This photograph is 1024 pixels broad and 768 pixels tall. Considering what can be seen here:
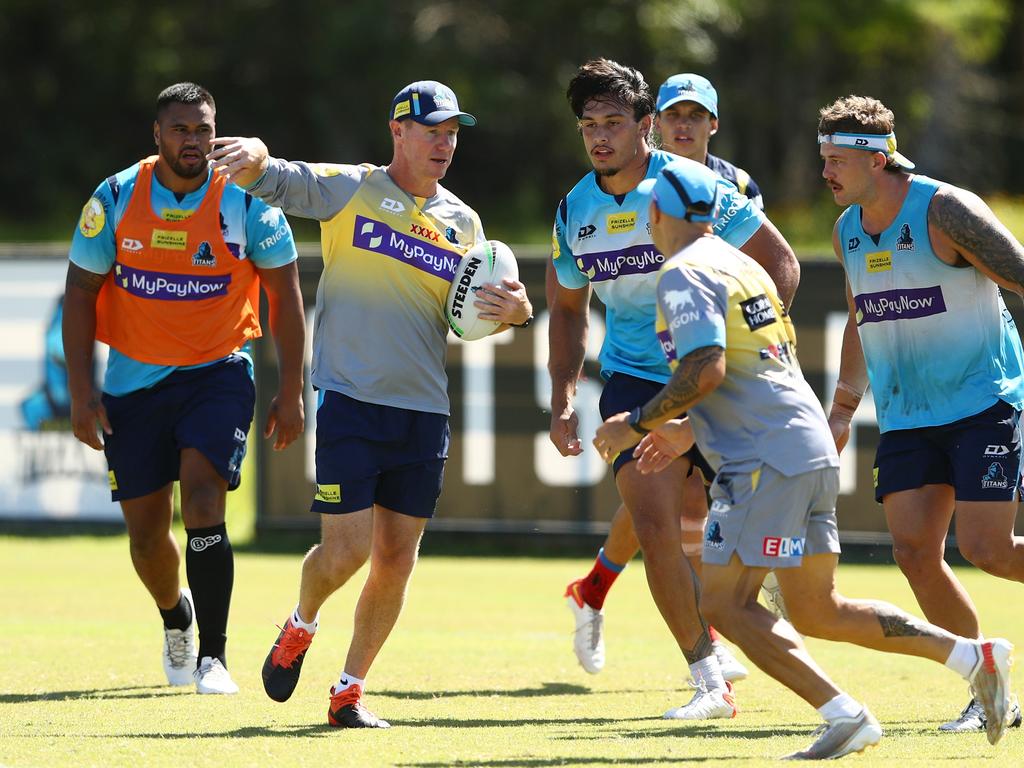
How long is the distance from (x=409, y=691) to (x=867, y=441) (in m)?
6.12

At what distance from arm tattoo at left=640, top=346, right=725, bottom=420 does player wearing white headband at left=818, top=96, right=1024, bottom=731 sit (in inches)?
53.1

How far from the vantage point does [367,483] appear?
6891mm

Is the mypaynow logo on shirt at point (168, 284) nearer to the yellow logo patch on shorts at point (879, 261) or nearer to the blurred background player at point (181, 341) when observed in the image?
the blurred background player at point (181, 341)

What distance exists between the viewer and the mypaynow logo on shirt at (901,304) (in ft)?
22.5

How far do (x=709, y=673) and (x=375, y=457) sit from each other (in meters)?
1.71

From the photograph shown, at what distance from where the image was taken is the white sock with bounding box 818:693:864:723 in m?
5.68

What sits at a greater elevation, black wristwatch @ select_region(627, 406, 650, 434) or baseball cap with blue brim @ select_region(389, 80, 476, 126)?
baseball cap with blue brim @ select_region(389, 80, 476, 126)

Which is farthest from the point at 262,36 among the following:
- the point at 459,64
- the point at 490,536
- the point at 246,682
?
the point at 246,682

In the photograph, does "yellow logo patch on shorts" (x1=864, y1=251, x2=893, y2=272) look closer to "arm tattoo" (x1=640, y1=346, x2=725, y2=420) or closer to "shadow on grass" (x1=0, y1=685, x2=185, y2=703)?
"arm tattoo" (x1=640, y1=346, x2=725, y2=420)

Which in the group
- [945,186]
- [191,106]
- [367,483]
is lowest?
[367,483]

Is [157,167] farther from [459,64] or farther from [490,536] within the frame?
[459,64]

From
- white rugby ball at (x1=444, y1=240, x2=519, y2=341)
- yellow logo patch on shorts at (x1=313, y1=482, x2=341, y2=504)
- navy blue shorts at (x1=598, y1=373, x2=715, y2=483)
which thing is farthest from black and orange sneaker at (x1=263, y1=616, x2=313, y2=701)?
navy blue shorts at (x1=598, y1=373, x2=715, y2=483)

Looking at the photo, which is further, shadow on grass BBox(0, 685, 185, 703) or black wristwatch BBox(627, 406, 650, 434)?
shadow on grass BBox(0, 685, 185, 703)

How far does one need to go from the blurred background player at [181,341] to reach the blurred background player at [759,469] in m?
2.55
